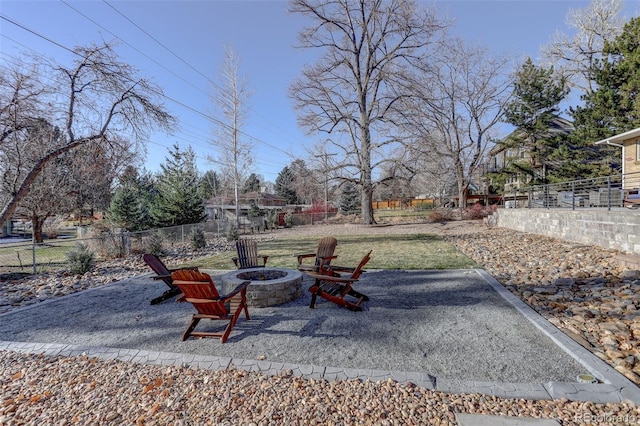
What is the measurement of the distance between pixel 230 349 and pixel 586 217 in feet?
34.6

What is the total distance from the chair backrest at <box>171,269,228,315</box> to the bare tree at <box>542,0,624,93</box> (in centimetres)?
2705

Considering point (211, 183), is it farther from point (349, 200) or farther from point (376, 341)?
point (376, 341)

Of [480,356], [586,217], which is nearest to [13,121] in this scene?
[480,356]

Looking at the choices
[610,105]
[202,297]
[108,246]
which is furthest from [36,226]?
[610,105]

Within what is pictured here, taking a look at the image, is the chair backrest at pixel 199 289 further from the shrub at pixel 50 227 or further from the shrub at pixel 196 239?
the shrub at pixel 50 227

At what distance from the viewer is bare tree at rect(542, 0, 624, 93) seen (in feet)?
70.6

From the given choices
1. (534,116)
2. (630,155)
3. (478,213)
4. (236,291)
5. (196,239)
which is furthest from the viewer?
(534,116)

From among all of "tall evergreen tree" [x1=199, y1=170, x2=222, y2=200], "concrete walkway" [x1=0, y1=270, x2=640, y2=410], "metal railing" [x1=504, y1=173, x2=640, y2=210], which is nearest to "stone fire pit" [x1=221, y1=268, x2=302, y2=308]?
"concrete walkway" [x1=0, y1=270, x2=640, y2=410]

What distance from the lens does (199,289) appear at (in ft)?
13.0

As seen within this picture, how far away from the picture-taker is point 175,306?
5.51 meters

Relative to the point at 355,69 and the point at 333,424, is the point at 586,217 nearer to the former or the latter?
the point at 333,424

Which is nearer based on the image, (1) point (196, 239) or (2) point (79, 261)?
(2) point (79, 261)

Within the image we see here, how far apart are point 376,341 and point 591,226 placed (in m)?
8.79

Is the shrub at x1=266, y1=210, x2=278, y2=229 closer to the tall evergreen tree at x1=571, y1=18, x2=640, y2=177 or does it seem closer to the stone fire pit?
the stone fire pit
